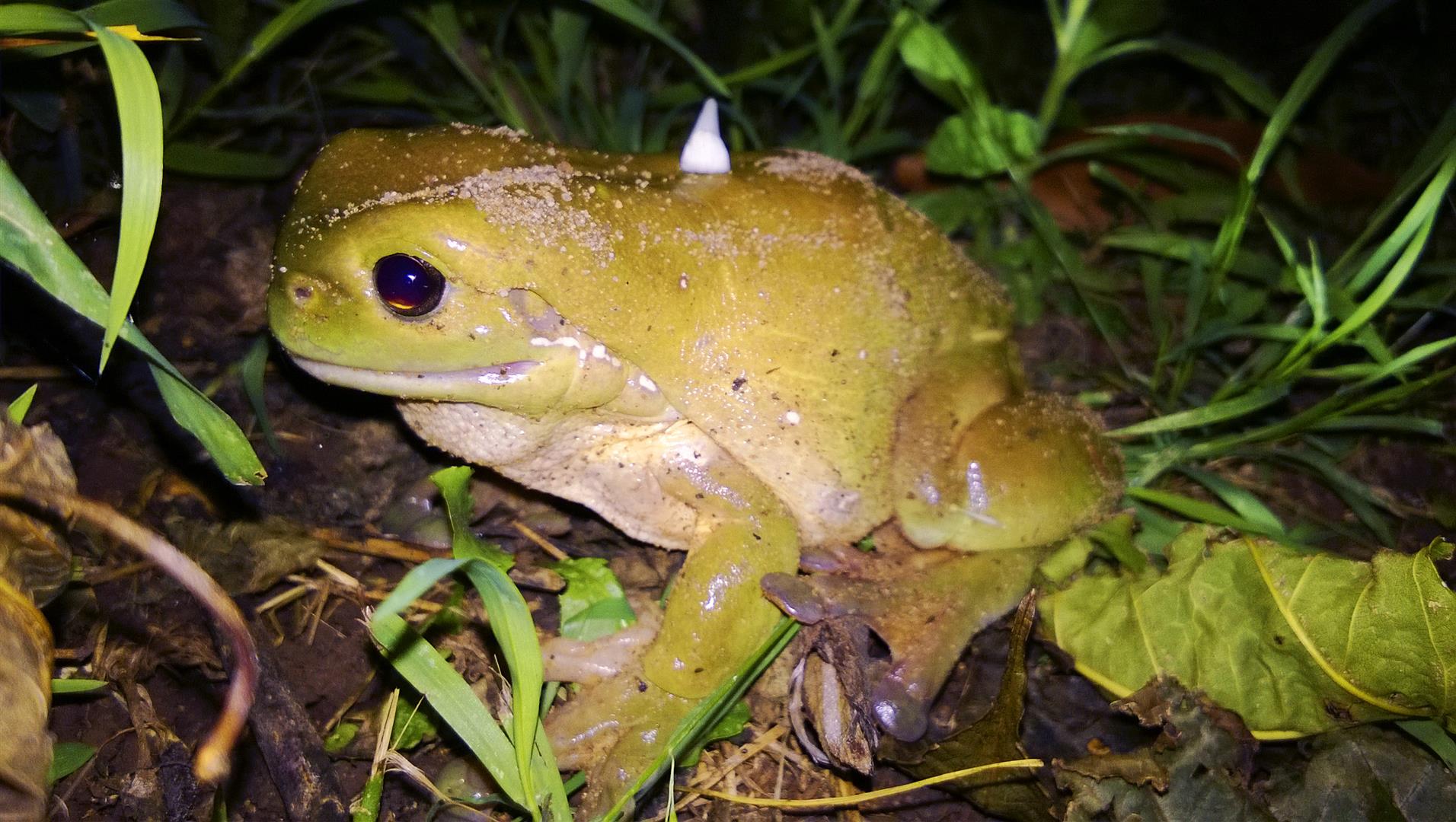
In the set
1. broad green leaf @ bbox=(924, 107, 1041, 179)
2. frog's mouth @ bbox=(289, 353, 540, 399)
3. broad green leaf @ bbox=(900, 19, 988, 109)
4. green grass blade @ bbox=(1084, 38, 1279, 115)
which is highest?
green grass blade @ bbox=(1084, 38, 1279, 115)

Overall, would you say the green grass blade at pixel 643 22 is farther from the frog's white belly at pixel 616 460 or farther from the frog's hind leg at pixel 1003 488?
the frog's hind leg at pixel 1003 488

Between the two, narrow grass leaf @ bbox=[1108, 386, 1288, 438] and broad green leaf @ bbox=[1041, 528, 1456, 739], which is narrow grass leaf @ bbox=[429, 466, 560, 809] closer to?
broad green leaf @ bbox=[1041, 528, 1456, 739]

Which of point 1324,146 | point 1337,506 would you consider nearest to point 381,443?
point 1337,506

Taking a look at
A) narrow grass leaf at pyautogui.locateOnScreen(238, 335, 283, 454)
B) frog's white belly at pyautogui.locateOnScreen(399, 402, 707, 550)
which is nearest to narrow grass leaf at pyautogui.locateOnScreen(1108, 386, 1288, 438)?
frog's white belly at pyautogui.locateOnScreen(399, 402, 707, 550)

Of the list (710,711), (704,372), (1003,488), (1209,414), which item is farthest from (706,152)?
(1209,414)

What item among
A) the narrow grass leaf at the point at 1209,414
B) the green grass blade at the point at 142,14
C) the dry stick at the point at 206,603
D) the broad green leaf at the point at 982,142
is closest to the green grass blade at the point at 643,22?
the broad green leaf at the point at 982,142
